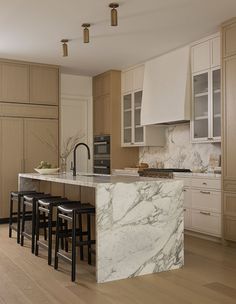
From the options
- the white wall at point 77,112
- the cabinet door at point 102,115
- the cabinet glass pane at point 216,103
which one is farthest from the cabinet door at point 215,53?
the white wall at point 77,112

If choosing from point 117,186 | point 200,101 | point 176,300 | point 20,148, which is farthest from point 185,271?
point 20,148

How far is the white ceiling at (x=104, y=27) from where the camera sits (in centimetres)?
408

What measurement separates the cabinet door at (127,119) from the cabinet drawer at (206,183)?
2.05 meters

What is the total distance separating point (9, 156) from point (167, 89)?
2.77 m

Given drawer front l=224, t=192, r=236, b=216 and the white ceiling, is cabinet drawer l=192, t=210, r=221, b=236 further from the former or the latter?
the white ceiling

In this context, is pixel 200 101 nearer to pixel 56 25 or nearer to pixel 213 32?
pixel 213 32

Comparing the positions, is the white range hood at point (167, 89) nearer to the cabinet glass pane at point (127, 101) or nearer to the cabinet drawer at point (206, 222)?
the cabinet glass pane at point (127, 101)

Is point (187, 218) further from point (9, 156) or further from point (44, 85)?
point (44, 85)

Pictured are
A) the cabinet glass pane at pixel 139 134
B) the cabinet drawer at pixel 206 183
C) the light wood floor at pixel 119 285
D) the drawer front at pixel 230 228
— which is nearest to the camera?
the light wood floor at pixel 119 285

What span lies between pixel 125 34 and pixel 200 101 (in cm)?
134

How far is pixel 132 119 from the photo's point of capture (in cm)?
666

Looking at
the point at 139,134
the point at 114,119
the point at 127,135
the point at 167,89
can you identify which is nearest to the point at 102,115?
the point at 114,119

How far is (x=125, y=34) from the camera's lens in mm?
5020

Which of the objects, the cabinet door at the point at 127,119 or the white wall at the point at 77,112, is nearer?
the cabinet door at the point at 127,119
